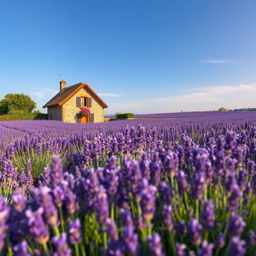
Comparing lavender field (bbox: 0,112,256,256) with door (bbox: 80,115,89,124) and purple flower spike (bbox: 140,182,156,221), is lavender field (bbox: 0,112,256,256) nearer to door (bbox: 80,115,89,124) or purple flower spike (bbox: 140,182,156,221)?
purple flower spike (bbox: 140,182,156,221)

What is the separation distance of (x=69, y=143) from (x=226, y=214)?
4.34 metres

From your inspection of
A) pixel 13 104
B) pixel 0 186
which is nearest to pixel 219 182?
pixel 0 186

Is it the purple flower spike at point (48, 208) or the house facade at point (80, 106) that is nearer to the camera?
the purple flower spike at point (48, 208)

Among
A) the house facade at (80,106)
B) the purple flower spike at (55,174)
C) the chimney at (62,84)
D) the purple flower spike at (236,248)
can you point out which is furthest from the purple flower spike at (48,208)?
the chimney at (62,84)

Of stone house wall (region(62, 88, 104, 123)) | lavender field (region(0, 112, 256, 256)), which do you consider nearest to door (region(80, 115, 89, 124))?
stone house wall (region(62, 88, 104, 123))

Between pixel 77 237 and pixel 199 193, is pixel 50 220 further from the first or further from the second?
pixel 199 193

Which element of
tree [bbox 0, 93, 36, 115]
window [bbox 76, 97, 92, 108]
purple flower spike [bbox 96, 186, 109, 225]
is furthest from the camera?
tree [bbox 0, 93, 36, 115]

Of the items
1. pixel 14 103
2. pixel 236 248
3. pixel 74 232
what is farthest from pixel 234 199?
pixel 14 103

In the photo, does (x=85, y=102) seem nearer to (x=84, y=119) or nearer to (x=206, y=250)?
(x=84, y=119)

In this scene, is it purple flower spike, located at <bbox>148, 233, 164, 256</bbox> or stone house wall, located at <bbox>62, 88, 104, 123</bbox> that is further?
stone house wall, located at <bbox>62, 88, 104, 123</bbox>

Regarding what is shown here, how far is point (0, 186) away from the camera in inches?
113

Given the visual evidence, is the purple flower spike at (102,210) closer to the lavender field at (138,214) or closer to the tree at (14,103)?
the lavender field at (138,214)

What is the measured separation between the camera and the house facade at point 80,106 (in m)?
22.8

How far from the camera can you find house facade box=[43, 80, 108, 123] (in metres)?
22.8
